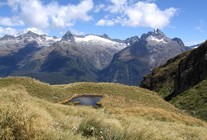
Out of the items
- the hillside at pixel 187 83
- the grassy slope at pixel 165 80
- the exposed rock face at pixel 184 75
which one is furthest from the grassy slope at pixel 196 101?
the grassy slope at pixel 165 80

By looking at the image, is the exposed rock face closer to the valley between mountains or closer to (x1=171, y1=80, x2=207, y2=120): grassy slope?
the valley between mountains

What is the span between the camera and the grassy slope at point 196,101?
80500 millimetres

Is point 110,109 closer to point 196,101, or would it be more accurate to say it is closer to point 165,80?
point 196,101

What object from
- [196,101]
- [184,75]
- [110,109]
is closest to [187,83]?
[184,75]

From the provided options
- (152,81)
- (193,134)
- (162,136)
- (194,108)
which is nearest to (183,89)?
(194,108)

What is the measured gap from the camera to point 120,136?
13844 millimetres

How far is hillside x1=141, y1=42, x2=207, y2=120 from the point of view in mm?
87500

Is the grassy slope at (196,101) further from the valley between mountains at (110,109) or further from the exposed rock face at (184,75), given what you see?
the exposed rock face at (184,75)

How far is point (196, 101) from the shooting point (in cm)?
8825

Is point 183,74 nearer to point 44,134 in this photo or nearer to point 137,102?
point 137,102

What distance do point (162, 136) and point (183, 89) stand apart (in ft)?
325

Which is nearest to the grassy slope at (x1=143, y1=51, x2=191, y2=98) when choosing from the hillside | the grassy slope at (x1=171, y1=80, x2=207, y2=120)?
the hillside

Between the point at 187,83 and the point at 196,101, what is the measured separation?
1079 inches

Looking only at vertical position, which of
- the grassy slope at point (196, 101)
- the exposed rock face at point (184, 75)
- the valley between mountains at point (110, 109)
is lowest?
the grassy slope at point (196, 101)
